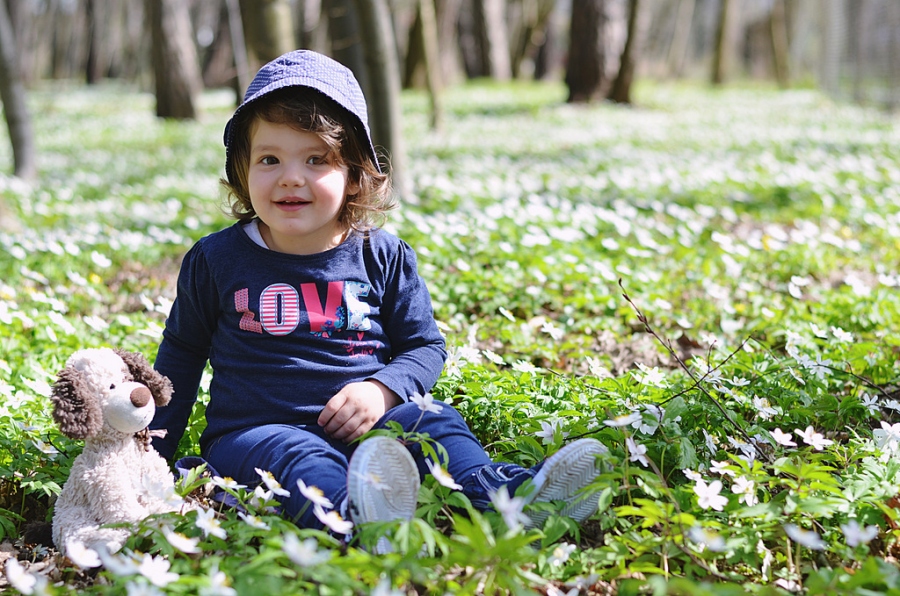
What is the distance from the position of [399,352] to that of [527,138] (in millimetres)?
8902

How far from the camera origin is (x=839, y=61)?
1310cm

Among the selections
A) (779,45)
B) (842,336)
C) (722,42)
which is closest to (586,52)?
(722,42)

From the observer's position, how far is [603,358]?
3352 millimetres

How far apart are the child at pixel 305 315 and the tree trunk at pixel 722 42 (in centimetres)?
1840

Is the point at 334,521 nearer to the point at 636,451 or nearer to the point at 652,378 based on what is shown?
the point at 636,451

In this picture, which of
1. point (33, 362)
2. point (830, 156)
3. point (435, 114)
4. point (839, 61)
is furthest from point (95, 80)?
point (33, 362)

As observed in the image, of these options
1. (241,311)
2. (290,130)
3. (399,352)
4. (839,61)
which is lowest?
(399,352)

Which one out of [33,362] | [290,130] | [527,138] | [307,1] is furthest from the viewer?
[307,1]

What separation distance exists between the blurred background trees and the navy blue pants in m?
3.96

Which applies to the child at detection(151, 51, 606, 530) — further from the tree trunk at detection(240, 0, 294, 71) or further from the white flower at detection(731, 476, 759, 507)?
the tree trunk at detection(240, 0, 294, 71)

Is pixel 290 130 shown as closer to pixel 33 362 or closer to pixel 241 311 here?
pixel 241 311

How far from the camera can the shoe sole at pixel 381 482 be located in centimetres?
179

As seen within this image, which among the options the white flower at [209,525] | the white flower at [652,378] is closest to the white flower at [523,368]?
the white flower at [652,378]

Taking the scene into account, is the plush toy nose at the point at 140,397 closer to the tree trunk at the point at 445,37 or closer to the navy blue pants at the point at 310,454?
the navy blue pants at the point at 310,454
